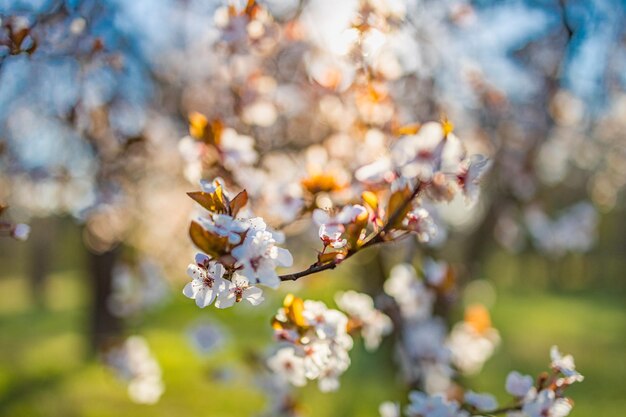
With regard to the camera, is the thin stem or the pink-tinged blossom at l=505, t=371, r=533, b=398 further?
the pink-tinged blossom at l=505, t=371, r=533, b=398

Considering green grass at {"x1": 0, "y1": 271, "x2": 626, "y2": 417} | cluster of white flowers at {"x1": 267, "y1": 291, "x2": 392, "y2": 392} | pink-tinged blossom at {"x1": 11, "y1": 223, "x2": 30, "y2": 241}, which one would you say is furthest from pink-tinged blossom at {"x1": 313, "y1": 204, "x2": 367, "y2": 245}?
green grass at {"x1": 0, "y1": 271, "x2": 626, "y2": 417}

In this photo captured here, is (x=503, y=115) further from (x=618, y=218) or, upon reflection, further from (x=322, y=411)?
(x=618, y=218)

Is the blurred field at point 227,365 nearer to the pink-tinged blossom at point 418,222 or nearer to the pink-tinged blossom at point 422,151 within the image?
the pink-tinged blossom at point 418,222

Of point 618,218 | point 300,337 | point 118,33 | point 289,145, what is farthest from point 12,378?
point 618,218

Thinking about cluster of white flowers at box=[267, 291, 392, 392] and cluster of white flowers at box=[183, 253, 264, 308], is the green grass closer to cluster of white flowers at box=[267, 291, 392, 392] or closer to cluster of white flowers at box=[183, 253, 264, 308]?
cluster of white flowers at box=[267, 291, 392, 392]

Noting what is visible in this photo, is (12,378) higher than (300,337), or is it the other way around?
(300,337)

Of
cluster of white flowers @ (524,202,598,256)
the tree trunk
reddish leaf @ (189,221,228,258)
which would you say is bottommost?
the tree trunk
